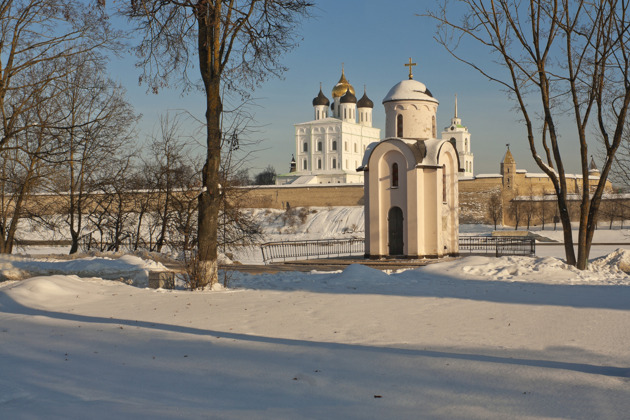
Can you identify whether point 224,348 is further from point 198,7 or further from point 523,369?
point 198,7

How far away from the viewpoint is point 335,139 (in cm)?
9100

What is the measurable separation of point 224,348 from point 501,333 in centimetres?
322

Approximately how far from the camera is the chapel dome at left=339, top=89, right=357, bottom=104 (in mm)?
92375

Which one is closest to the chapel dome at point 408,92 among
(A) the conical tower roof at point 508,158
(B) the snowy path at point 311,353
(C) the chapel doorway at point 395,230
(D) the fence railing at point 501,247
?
(C) the chapel doorway at point 395,230

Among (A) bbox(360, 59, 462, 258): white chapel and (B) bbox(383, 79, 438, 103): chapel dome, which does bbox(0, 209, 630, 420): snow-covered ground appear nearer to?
(A) bbox(360, 59, 462, 258): white chapel

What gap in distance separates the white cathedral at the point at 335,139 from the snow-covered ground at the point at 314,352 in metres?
77.3

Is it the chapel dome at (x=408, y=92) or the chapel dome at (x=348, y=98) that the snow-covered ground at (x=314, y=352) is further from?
the chapel dome at (x=348, y=98)

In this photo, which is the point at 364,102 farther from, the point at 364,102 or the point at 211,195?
the point at 211,195

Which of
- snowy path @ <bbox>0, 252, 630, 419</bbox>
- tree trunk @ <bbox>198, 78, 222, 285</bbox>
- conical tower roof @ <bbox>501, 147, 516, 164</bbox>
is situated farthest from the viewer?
conical tower roof @ <bbox>501, 147, 516, 164</bbox>

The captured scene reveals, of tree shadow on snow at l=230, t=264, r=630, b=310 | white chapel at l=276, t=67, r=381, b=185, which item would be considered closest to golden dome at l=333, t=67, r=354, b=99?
white chapel at l=276, t=67, r=381, b=185

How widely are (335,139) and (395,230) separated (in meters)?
67.3

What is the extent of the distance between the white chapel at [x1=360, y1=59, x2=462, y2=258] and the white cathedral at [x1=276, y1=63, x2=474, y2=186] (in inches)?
2456

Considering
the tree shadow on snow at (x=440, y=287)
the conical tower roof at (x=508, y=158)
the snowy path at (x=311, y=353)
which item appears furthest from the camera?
the conical tower roof at (x=508, y=158)

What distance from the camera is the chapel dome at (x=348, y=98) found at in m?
92.4
